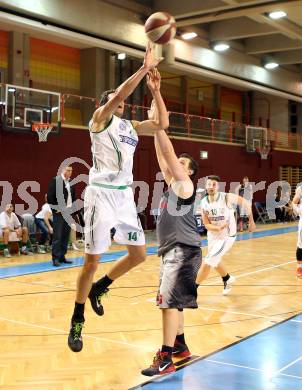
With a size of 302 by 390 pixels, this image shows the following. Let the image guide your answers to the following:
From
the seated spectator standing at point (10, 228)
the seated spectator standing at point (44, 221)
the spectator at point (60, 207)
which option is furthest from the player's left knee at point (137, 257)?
the seated spectator standing at point (44, 221)

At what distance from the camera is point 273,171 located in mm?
24828

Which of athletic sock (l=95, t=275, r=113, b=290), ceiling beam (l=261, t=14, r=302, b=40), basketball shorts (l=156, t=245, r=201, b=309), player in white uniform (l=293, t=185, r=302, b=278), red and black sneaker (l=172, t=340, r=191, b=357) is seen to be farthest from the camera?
ceiling beam (l=261, t=14, r=302, b=40)

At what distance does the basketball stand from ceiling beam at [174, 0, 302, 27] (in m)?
11.6

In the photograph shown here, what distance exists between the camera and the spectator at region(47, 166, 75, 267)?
421 inches

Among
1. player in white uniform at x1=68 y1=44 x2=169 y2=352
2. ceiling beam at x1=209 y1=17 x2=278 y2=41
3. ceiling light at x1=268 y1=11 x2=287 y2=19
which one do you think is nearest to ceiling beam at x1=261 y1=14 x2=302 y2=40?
ceiling light at x1=268 y1=11 x2=287 y2=19

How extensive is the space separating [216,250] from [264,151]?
16.9 meters

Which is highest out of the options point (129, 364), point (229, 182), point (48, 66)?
point (48, 66)

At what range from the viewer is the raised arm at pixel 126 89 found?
3.96 meters

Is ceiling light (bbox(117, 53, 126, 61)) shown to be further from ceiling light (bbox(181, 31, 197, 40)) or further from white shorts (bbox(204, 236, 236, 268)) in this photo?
white shorts (bbox(204, 236, 236, 268))

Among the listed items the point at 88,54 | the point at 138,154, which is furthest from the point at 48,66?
the point at 138,154

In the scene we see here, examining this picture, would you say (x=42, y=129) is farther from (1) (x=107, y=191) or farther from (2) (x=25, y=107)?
(1) (x=107, y=191)

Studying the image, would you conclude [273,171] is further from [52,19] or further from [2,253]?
[2,253]

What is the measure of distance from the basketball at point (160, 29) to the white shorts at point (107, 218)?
124 centimetres

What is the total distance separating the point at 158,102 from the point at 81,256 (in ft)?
28.2
